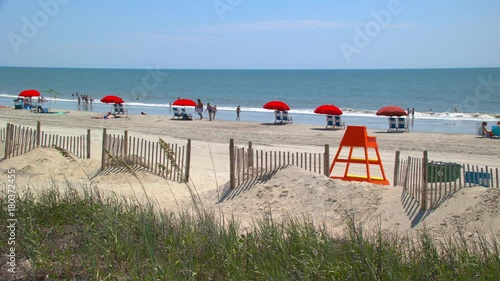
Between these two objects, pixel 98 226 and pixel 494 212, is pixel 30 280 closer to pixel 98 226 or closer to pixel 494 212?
pixel 98 226

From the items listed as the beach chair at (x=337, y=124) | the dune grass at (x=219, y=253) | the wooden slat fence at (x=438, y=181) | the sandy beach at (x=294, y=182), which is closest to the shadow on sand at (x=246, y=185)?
the sandy beach at (x=294, y=182)

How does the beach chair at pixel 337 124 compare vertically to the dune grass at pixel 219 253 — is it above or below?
above

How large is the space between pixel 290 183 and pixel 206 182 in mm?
3017

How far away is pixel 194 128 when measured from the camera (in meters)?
26.9

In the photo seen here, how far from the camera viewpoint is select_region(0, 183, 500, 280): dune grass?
4.30m

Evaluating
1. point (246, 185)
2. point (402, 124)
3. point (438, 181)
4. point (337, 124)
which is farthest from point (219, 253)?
point (337, 124)

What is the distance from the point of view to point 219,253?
4.77 metres

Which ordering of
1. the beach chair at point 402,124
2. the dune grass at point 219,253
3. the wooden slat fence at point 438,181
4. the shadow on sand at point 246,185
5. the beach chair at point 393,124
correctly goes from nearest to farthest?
the dune grass at point 219,253 < the wooden slat fence at point 438,181 < the shadow on sand at point 246,185 < the beach chair at point 402,124 < the beach chair at point 393,124

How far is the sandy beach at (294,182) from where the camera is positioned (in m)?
8.41

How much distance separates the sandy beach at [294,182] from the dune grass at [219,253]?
541 millimetres

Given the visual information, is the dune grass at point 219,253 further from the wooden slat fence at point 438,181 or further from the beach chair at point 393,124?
the beach chair at point 393,124

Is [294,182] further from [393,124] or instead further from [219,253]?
[393,124]

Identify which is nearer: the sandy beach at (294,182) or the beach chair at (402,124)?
the sandy beach at (294,182)

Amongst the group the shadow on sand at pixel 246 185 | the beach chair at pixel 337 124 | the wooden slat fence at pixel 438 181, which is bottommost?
the shadow on sand at pixel 246 185
